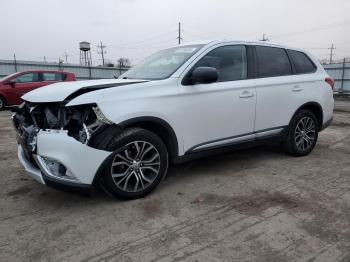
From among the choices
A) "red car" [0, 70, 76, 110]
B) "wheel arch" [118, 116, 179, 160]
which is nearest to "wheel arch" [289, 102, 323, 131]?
"wheel arch" [118, 116, 179, 160]

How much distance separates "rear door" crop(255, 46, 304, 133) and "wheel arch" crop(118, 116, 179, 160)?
4.54ft

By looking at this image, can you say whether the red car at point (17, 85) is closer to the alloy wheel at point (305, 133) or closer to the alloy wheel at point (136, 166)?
the alloy wheel at point (136, 166)

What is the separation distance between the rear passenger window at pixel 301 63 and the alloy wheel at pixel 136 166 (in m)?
2.87

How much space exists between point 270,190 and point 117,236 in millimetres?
1922

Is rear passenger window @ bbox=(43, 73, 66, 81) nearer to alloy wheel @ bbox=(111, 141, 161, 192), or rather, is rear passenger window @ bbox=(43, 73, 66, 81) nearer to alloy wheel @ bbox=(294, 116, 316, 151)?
alloy wheel @ bbox=(294, 116, 316, 151)

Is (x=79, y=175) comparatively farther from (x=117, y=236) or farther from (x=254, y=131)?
(x=254, y=131)

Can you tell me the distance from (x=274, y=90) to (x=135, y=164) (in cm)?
237

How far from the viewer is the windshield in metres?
4.03

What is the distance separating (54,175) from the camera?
10.6ft

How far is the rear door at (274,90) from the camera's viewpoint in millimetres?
4617

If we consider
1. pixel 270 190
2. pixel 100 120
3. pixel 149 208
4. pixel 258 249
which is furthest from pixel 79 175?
pixel 270 190

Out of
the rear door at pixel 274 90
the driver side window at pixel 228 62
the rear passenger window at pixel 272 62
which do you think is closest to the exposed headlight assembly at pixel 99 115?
the driver side window at pixel 228 62

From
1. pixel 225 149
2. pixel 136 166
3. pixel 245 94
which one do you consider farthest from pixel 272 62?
pixel 136 166

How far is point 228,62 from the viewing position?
4375mm
